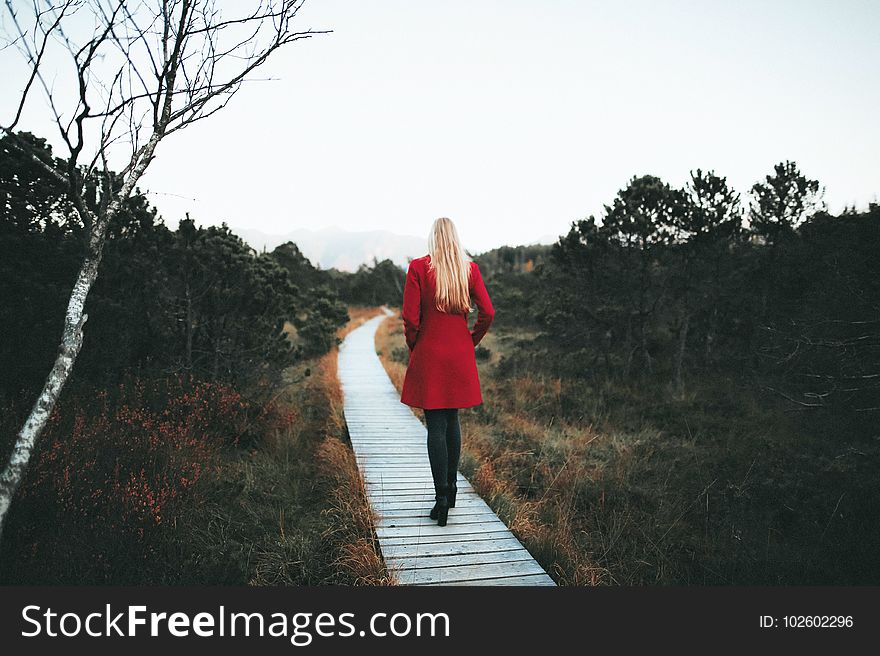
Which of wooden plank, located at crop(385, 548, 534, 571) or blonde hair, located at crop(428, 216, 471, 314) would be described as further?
blonde hair, located at crop(428, 216, 471, 314)

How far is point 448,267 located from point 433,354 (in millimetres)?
599

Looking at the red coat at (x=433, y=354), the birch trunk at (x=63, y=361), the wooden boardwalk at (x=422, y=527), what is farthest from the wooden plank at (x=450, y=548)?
the birch trunk at (x=63, y=361)

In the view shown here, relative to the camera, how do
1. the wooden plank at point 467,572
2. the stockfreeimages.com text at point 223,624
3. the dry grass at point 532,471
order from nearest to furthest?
the stockfreeimages.com text at point 223,624 < the wooden plank at point 467,572 < the dry grass at point 532,471

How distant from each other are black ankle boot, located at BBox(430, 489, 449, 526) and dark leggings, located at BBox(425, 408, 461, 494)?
0.04 m

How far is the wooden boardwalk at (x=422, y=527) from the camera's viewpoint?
269 centimetres

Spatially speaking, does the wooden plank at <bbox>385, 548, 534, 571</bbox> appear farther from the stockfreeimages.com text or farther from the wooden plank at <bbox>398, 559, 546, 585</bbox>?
the stockfreeimages.com text

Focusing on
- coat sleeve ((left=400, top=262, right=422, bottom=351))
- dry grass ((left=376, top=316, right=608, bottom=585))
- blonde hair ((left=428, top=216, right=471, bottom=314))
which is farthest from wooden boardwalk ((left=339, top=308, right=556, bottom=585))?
blonde hair ((left=428, top=216, right=471, bottom=314))

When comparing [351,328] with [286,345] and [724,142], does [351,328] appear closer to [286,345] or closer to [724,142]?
[286,345]

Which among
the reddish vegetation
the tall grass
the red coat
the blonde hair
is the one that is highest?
the blonde hair

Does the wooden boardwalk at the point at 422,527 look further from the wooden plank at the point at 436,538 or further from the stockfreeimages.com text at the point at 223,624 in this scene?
the stockfreeimages.com text at the point at 223,624

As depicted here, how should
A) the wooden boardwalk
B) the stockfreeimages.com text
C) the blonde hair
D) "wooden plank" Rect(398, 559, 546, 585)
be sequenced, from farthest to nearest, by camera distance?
1. the blonde hair
2. the wooden boardwalk
3. "wooden plank" Rect(398, 559, 546, 585)
4. the stockfreeimages.com text

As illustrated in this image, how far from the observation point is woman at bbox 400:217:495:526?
2.90m

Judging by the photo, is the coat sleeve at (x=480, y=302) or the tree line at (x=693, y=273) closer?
the coat sleeve at (x=480, y=302)

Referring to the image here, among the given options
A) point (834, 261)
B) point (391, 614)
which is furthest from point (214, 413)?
point (834, 261)
